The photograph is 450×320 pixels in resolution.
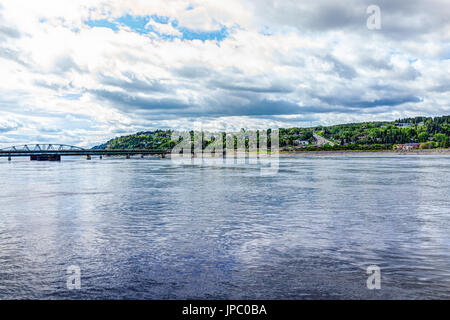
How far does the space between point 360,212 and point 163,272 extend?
62.8 ft

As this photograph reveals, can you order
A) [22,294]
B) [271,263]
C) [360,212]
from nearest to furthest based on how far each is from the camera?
[22,294]
[271,263]
[360,212]

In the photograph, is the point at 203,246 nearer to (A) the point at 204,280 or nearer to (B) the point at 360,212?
(A) the point at 204,280

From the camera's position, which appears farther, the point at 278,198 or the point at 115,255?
the point at 278,198

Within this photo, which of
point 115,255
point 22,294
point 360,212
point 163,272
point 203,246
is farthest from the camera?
point 360,212

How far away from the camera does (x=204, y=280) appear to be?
1364 cm

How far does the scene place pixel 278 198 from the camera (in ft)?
126

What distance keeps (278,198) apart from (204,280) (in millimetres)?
25523

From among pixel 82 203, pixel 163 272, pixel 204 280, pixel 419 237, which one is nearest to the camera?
pixel 204 280

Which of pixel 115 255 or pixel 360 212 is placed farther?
pixel 360 212

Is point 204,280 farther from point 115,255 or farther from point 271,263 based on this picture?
point 115,255

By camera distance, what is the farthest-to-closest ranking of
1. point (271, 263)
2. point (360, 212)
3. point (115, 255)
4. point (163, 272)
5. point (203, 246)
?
point (360, 212)
point (203, 246)
point (115, 255)
point (271, 263)
point (163, 272)
